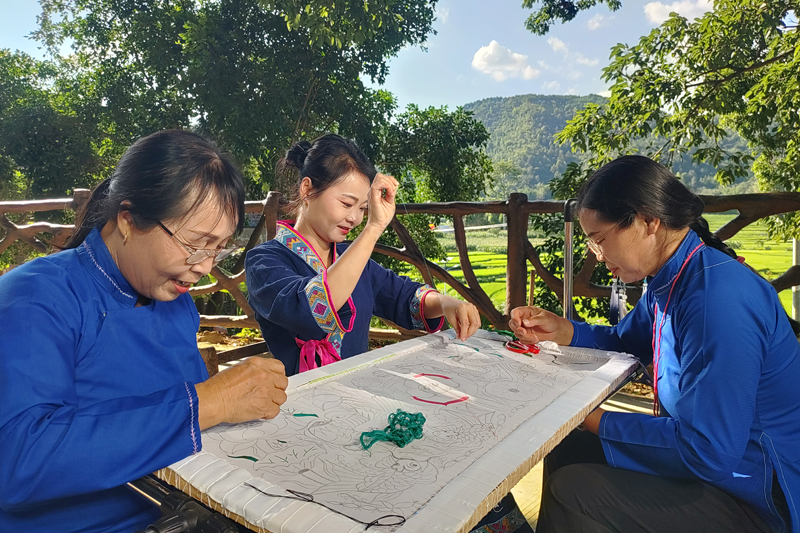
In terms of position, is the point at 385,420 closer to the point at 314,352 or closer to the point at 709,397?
the point at 314,352

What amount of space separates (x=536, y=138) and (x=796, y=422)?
1449 inches

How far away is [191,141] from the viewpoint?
118 cm

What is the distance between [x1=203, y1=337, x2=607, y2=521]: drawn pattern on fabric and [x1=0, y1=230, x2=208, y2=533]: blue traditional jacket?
192 mm

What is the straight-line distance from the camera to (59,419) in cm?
87

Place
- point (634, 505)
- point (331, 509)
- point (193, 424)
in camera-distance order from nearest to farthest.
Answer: point (331, 509)
point (193, 424)
point (634, 505)

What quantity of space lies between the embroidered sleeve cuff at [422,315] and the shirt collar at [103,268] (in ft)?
4.06

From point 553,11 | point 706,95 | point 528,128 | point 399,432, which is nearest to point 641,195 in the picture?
point 399,432

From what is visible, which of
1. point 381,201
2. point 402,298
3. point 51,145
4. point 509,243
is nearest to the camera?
point 381,201

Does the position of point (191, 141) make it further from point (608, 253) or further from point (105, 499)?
point (608, 253)

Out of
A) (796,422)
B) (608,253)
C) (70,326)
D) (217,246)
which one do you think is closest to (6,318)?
(70,326)

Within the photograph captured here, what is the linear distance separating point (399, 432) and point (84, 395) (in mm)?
664

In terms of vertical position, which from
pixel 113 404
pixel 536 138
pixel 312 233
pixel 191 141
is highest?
pixel 536 138

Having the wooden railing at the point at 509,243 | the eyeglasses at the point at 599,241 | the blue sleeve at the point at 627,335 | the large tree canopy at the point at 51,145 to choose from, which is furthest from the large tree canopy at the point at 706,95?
the large tree canopy at the point at 51,145

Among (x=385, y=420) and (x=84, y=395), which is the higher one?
(x=84, y=395)
